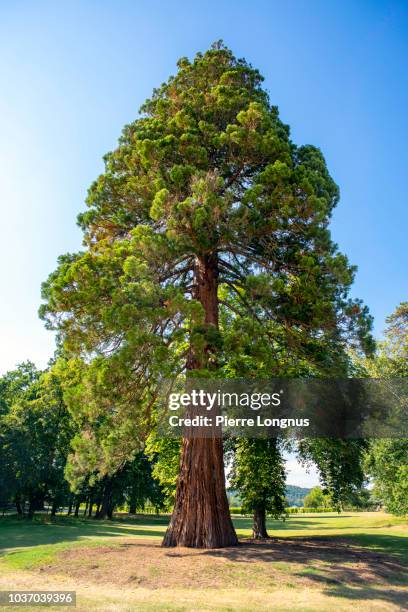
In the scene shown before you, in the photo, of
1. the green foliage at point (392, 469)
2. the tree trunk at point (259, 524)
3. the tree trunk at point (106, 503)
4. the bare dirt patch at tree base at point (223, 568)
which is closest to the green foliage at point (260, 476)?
the tree trunk at point (259, 524)

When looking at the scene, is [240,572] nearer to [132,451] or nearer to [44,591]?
[44,591]

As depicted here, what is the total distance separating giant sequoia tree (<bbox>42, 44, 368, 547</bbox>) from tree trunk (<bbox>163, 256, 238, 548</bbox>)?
31 millimetres

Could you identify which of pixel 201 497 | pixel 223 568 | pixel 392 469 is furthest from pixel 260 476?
pixel 392 469

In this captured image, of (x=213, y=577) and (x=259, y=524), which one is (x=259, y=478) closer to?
(x=259, y=524)

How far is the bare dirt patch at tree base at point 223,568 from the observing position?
8.77 metres

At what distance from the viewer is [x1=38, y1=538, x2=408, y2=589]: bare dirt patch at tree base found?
8766 millimetres

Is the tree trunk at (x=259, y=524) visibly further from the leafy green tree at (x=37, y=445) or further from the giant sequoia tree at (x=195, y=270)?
the leafy green tree at (x=37, y=445)

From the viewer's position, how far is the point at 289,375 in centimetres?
1727

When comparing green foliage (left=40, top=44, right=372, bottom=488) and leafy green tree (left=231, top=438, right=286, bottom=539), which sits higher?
green foliage (left=40, top=44, right=372, bottom=488)

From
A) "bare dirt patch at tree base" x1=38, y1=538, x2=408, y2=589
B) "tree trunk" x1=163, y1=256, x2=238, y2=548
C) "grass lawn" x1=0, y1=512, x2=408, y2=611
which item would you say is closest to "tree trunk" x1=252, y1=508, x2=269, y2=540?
"tree trunk" x1=163, y1=256, x2=238, y2=548

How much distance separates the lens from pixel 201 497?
1287 centimetres

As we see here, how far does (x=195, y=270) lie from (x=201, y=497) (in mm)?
7462

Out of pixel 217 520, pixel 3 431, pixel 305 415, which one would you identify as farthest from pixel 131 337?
pixel 3 431

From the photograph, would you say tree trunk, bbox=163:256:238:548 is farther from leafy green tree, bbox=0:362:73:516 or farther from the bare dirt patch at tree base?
leafy green tree, bbox=0:362:73:516
